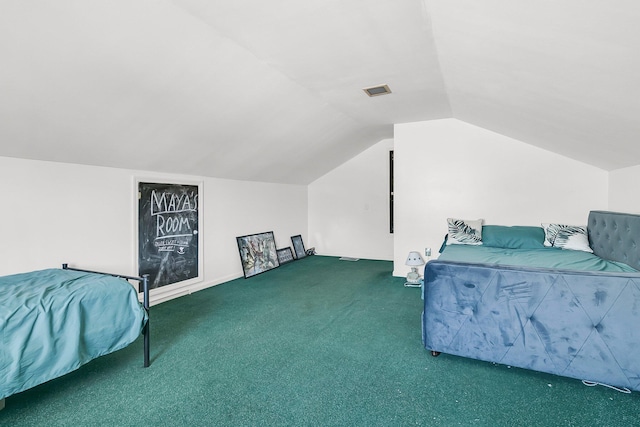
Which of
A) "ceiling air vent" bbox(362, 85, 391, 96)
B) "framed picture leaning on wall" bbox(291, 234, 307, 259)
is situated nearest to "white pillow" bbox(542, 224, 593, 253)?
"ceiling air vent" bbox(362, 85, 391, 96)

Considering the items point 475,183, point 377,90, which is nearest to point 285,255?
point 475,183

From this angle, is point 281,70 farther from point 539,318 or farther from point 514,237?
point 514,237

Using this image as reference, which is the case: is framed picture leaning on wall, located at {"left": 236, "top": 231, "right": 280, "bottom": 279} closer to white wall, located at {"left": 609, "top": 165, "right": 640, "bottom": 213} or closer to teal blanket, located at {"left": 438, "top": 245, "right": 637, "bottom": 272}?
teal blanket, located at {"left": 438, "top": 245, "right": 637, "bottom": 272}

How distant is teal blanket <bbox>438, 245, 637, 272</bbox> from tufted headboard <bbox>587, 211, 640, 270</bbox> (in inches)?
4.7

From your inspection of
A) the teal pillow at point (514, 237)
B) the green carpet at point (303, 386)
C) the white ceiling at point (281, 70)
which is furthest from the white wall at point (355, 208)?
the green carpet at point (303, 386)

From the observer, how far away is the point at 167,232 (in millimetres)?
3861

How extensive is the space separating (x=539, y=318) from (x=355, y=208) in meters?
4.73

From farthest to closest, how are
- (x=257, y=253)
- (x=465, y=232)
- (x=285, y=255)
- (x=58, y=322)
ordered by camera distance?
1. (x=285, y=255)
2. (x=257, y=253)
3. (x=465, y=232)
4. (x=58, y=322)

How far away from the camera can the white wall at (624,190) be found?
3.22 meters

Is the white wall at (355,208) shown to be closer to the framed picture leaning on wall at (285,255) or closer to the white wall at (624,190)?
the framed picture leaning on wall at (285,255)

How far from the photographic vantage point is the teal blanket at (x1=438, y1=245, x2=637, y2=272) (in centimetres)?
289

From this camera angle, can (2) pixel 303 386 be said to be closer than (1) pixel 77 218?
Yes

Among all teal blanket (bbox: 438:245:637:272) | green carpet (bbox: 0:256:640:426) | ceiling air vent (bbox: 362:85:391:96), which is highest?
ceiling air vent (bbox: 362:85:391:96)

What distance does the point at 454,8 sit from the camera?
1.79 m
